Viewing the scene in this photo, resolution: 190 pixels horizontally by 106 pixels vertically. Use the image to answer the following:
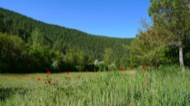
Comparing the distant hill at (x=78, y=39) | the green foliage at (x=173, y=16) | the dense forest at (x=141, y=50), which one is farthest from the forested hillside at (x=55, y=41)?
the green foliage at (x=173, y=16)

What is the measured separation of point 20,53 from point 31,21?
108 metres

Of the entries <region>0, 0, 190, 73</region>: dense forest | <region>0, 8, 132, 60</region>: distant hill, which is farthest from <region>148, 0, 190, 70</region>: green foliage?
<region>0, 8, 132, 60</region>: distant hill

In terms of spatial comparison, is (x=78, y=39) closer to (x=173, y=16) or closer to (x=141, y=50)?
(x=141, y=50)

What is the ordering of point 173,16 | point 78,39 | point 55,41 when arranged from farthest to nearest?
point 78,39 < point 55,41 < point 173,16

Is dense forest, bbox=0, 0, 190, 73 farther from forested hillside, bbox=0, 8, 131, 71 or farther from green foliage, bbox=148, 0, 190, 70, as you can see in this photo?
forested hillside, bbox=0, 8, 131, 71

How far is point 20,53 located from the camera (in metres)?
42.5

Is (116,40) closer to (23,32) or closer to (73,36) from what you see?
(73,36)

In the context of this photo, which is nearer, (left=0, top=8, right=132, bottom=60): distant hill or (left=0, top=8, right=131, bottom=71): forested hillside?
(left=0, top=8, right=131, bottom=71): forested hillside

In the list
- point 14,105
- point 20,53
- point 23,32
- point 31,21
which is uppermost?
point 31,21

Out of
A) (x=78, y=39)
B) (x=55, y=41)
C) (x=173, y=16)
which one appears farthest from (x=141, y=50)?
(x=78, y=39)

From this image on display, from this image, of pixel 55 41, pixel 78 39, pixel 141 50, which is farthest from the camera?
pixel 78 39

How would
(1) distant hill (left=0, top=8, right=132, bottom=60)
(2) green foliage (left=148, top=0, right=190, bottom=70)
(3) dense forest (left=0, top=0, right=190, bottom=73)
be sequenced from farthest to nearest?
(1) distant hill (left=0, top=8, right=132, bottom=60), (3) dense forest (left=0, top=0, right=190, bottom=73), (2) green foliage (left=148, top=0, right=190, bottom=70)

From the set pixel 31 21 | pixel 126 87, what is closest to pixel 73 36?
pixel 31 21

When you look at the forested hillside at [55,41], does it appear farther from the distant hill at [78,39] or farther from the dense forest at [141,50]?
the dense forest at [141,50]
